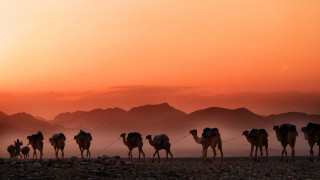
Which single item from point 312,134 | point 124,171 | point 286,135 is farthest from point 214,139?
point 124,171

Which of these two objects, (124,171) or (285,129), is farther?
(285,129)

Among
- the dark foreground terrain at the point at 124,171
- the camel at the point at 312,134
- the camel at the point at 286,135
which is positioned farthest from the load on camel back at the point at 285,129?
the dark foreground terrain at the point at 124,171

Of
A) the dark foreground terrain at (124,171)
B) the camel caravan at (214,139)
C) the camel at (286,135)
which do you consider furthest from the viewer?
the camel at (286,135)

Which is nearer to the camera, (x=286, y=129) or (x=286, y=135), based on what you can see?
(x=286, y=135)

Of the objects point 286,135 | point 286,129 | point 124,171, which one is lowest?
point 124,171

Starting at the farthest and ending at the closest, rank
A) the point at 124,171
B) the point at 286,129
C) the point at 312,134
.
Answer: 1. the point at 286,129
2. the point at 312,134
3. the point at 124,171

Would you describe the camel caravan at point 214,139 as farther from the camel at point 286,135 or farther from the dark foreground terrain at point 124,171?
the dark foreground terrain at point 124,171

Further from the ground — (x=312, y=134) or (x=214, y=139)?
(x=312, y=134)

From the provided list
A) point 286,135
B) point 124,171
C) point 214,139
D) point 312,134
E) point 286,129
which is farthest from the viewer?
point 286,129

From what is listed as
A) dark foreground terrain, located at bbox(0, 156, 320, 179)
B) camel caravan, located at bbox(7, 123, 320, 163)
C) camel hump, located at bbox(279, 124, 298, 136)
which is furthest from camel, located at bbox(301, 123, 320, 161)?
dark foreground terrain, located at bbox(0, 156, 320, 179)

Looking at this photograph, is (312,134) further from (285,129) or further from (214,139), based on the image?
(214,139)

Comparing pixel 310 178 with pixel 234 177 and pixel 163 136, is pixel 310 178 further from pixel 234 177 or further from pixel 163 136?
pixel 163 136

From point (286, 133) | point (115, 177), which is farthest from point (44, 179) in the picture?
point (286, 133)

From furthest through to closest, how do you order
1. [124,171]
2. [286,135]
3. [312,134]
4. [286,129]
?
1. [286,129]
2. [286,135]
3. [312,134]
4. [124,171]
